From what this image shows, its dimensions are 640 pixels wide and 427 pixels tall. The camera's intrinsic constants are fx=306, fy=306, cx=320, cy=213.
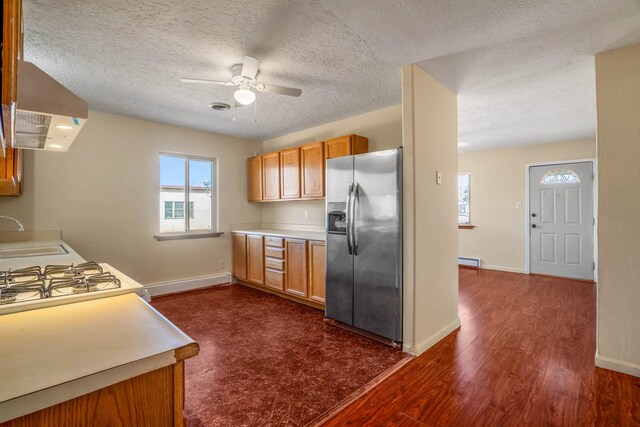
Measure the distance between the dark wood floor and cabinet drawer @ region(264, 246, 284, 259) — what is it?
2.16 meters

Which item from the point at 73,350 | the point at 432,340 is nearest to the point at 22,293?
the point at 73,350

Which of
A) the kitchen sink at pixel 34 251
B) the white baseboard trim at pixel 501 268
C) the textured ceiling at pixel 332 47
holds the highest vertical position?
the textured ceiling at pixel 332 47

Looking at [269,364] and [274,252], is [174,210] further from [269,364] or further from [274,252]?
[269,364]

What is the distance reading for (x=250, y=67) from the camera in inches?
95.5

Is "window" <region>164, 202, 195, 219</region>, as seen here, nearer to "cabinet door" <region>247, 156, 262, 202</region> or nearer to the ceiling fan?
"cabinet door" <region>247, 156, 262, 202</region>

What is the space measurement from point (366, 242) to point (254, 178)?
2852 millimetres

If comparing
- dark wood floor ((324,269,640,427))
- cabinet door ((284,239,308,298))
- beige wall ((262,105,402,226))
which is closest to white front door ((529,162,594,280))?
dark wood floor ((324,269,640,427))

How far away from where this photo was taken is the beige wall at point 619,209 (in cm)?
215

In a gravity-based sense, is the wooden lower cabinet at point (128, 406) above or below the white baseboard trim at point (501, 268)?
above

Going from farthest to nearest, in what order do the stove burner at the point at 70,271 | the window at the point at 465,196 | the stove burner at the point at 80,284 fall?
the window at the point at 465,196 → the stove burner at the point at 70,271 → the stove burner at the point at 80,284

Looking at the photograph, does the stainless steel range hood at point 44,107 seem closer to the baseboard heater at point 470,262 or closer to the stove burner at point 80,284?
the stove burner at point 80,284

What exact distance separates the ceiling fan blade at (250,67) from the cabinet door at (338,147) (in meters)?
1.48

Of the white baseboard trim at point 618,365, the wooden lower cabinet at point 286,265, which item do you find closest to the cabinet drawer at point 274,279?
the wooden lower cabinet at point 286,265

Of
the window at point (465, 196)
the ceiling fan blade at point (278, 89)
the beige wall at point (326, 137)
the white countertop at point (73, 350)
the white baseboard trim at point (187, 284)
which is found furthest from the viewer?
the window at point (465, 196)
